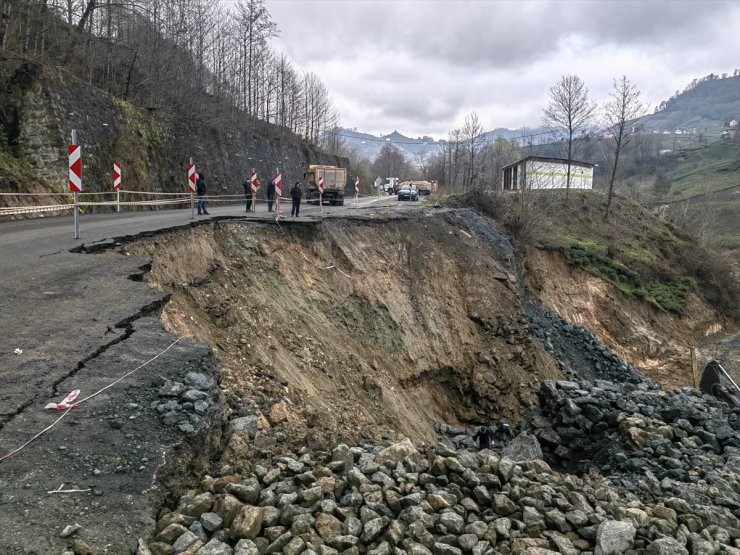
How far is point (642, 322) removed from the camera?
907 inches

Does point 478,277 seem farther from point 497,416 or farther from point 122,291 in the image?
point 122,291

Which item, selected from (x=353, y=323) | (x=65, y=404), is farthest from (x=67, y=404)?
(x=353, y=323)

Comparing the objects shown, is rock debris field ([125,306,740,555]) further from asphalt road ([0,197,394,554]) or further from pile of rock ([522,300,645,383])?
pile of rock ([522,300,645,383])

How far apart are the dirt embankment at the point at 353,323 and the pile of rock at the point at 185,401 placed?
57 centimetres

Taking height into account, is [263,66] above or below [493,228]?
above

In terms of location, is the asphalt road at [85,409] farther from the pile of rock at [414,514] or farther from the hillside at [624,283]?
the hillside at [624,283]

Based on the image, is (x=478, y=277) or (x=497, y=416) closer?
(x=497, y=416)

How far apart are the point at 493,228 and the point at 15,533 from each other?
2071 centimetres

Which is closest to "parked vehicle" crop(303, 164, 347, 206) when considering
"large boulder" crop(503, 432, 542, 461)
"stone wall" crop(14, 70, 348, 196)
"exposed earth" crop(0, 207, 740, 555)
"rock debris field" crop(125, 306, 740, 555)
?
"stone wall" crop(14, 70, 348, 196)

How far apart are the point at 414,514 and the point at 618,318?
862 inches

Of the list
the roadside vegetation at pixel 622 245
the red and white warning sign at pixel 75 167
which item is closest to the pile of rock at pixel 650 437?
the roadside vegetation at pixel 622 245


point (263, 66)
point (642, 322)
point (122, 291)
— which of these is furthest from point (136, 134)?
point (263, 66)

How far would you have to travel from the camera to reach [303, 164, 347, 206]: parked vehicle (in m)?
29.4

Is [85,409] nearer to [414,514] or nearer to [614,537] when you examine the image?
[414,514]
